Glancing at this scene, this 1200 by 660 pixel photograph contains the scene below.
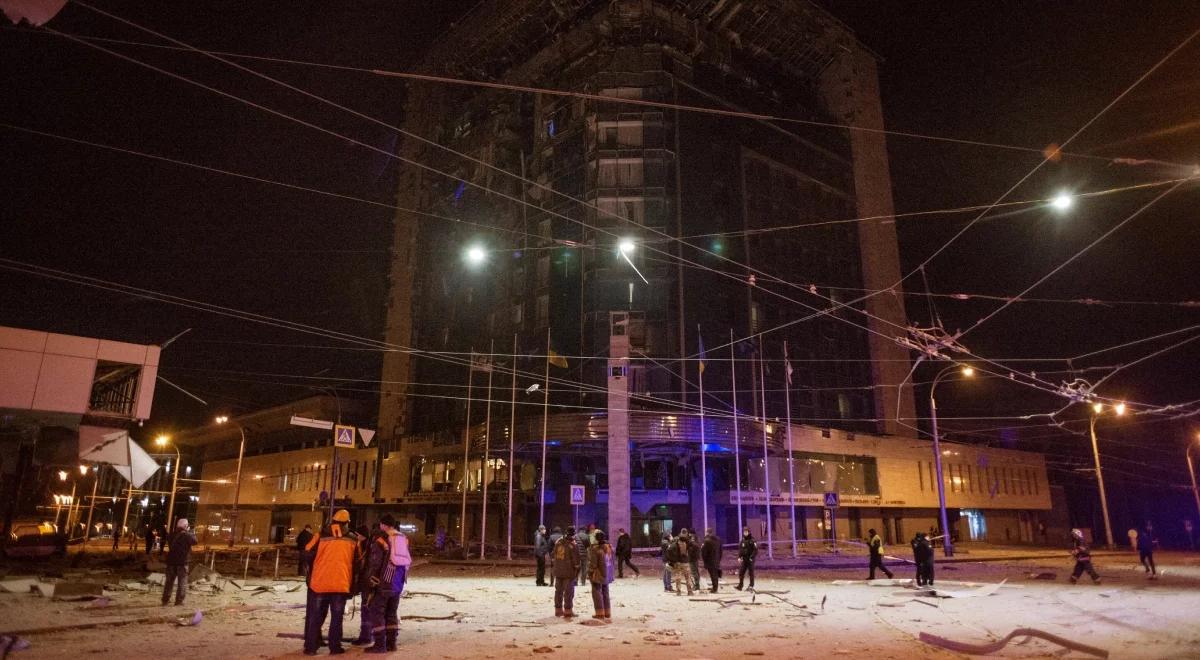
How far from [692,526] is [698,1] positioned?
31347 millimetres

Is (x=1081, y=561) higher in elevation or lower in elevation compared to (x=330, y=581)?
lower

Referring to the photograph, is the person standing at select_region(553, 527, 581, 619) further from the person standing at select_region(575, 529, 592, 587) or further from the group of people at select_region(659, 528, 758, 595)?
the person standing at select_region(575, 529, 592, 587)

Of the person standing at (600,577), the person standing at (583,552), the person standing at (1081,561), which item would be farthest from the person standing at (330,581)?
the person standing at (1081,561)

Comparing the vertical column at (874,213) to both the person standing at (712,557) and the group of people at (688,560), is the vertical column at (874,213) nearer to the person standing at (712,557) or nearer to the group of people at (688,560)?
the person standing at (712,557)

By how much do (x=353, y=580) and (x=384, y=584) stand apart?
394 mm

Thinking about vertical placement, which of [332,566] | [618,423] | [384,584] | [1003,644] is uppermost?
[618,423]

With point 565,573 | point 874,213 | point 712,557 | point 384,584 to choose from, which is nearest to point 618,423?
point 712,557

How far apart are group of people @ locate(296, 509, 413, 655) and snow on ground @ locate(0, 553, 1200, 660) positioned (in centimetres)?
35

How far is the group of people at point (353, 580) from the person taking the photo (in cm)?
852

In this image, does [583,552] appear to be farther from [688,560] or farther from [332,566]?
[332,566]

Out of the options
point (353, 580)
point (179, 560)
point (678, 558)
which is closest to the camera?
point (353, 580)

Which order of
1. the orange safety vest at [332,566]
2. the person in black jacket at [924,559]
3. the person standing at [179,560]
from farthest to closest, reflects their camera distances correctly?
the person in black jacket at [924,559]
the person standing at [179,560]
the orange safety vest at [332,566]

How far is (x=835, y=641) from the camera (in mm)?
9883

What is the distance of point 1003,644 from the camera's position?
898 cm
